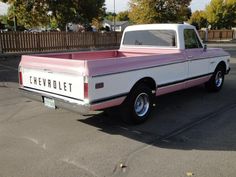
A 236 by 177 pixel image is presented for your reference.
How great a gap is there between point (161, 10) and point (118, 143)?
25.1m

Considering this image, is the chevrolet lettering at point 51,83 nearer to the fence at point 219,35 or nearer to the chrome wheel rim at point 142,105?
the chrome wheel rim at point 142,105

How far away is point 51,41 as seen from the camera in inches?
759

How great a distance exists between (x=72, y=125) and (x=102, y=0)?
25.2 meters

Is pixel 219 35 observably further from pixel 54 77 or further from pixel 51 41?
pixel 54 77

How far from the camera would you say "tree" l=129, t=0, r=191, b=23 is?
1100 inches

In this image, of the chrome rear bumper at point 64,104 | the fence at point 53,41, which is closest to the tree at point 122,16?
the fence at point 53,41

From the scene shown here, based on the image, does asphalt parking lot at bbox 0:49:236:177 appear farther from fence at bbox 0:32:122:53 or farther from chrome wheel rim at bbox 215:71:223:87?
fence at bbox 0:32:122:53

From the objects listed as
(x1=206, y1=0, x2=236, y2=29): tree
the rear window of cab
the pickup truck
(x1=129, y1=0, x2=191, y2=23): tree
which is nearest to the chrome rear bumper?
the pickup truck

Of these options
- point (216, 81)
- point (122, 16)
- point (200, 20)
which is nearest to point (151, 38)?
point (216, 81)

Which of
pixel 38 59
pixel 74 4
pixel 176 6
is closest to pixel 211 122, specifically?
pixel 38 59

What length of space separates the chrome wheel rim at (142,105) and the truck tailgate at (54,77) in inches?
52.9

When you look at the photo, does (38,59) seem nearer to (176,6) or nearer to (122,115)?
(122,115)

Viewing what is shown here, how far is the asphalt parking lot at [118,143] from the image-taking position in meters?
4.04

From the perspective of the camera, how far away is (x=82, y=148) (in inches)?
186
